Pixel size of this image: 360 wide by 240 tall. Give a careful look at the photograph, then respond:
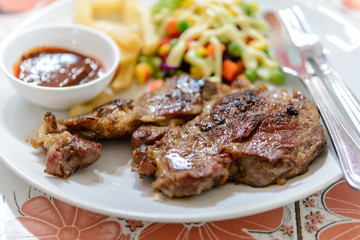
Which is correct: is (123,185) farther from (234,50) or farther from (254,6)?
(254,6)

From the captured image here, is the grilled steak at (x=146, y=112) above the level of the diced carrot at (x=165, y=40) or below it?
above

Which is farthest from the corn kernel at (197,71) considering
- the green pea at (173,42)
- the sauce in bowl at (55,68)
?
the sauce in bowl at (55,68)

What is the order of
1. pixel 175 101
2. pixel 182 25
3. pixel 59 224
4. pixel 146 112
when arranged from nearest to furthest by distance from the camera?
1. pixel 59 224
2. pixel 146 112
3. pixel 175 101
4. pixel 182 25

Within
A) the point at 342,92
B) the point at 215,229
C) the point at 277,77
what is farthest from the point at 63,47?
the point at 342,92

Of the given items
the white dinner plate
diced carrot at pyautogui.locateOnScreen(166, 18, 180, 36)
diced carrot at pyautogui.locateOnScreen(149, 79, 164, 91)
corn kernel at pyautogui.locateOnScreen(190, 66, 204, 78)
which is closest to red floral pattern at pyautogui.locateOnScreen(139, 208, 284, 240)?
the white dinner plate

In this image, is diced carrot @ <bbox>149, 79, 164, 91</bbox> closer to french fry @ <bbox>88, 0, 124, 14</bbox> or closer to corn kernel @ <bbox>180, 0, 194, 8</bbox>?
corn kernel @ <bbox>180, 0, 194, 8</bbox>

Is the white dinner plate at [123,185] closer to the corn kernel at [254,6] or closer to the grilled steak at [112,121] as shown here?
the grilled steak at [112,121]
